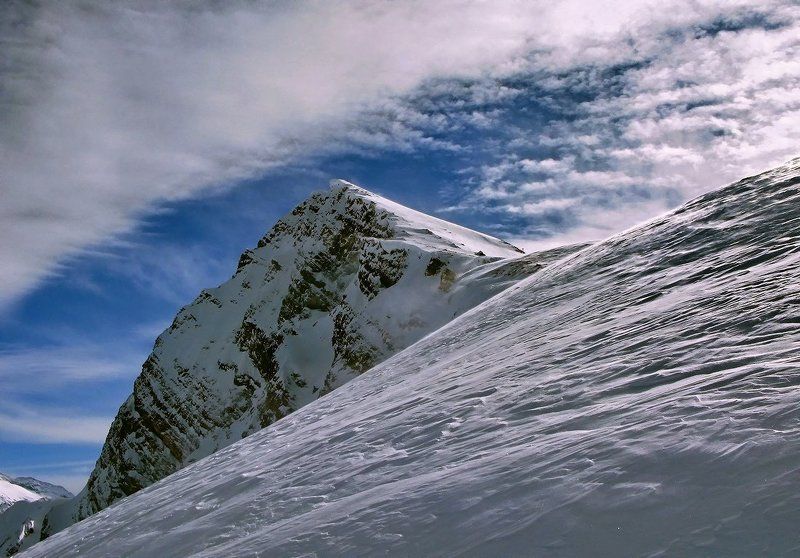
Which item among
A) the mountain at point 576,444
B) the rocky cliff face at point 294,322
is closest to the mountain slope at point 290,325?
the rocky cliff face at point 294,322

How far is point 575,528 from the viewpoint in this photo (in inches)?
137

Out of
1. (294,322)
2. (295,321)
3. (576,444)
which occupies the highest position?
(295,321)

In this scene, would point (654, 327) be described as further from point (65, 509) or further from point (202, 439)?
point (65, 509)

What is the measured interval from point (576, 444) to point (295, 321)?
70668 mm

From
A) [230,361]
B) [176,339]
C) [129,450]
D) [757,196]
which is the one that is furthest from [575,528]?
[129,450]

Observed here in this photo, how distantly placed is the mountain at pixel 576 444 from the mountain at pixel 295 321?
77.7 feet

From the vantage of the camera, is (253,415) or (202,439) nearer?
(253,415)

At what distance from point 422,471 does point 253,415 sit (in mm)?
73117

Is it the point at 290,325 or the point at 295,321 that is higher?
the point at 295,321

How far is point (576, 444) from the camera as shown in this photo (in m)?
4.74

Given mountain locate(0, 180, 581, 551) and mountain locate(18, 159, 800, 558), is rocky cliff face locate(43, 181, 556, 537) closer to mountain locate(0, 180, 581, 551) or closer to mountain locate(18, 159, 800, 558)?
mountain locate(0, 180, 581, 551)

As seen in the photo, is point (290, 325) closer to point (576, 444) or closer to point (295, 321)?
point (295, 321)

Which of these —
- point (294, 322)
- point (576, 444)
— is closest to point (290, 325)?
point (294, 322)

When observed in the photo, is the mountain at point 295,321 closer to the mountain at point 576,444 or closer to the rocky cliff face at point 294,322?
the rocky cliff face at point 294,322
